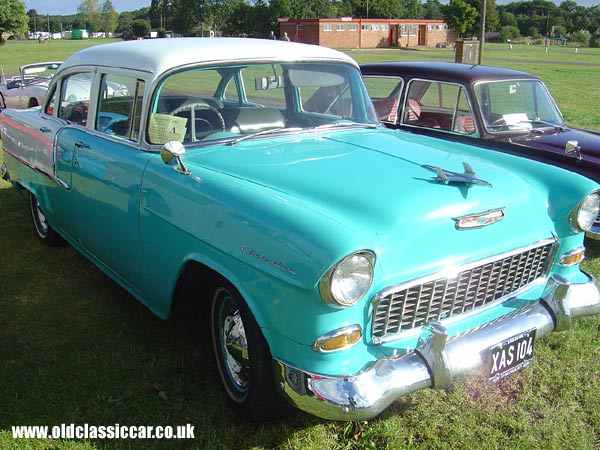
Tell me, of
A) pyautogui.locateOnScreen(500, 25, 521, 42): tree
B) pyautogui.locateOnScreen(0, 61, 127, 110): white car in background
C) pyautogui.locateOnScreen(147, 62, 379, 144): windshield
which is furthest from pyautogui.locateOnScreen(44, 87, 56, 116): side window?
pyautogui.locateOnScreen(500, 25, 521, 42): tree

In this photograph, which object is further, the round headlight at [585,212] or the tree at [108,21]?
the tree at [108,21]

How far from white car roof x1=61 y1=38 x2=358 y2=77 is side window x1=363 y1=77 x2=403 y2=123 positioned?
2.17 meters

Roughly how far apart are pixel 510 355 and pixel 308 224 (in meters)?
1.11

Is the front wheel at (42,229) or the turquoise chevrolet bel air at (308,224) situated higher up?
the turquoise chevrolet bel air at (308,224)

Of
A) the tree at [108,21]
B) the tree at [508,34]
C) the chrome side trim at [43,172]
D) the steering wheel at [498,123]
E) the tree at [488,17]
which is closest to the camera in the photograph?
the chrome side trim at [43,172]

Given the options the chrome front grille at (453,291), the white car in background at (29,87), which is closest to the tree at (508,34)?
the white car in background at (29,87)

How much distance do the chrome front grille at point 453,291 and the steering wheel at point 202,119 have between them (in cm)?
153

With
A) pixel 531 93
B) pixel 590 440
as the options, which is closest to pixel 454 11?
pixel 531 93

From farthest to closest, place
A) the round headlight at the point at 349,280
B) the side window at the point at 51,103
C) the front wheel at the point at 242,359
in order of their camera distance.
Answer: the side window at the point at 51,103 → the front wheel at the point at 242,359 → the round headlight at the point at 349,280

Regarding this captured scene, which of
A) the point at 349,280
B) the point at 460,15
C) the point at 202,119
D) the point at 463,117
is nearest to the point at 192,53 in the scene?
the point at 202,119

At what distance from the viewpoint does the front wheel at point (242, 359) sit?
7.96 ft

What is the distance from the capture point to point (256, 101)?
4.05 meters

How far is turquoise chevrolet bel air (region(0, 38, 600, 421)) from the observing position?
2.21 meters

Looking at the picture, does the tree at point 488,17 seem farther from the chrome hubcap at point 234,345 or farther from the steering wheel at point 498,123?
the chrome hubcap at point 234,345
